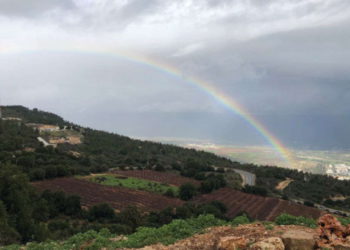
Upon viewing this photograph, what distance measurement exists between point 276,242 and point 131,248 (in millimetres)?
5194

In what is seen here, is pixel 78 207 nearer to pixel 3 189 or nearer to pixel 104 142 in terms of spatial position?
pixel 3 189

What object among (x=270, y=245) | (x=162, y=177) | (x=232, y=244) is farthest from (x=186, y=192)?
(x=270, y=245)

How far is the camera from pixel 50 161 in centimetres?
6688

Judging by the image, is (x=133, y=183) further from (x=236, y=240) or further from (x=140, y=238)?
(x=236, y=240)

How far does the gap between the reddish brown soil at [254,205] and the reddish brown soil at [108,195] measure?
8077mm

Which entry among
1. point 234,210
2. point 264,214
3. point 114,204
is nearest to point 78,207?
point 114,204

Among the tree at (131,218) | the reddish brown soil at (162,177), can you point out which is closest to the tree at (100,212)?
the tree at (131,218)

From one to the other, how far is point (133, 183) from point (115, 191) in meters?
8.16

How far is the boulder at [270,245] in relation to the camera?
8695 mm

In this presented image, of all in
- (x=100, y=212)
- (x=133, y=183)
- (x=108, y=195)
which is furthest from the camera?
(x=133, y=183)

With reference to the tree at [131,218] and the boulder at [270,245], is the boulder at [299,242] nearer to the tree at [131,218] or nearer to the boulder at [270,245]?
the boulder at [270,245]

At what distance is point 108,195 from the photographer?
5012cm

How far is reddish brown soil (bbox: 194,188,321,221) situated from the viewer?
4512 centimetres

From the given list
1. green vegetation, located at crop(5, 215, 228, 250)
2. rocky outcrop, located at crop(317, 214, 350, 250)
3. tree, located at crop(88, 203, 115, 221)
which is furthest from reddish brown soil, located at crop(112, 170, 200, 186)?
rocky outcrop, located at crop(317, 214, 350, 250)
